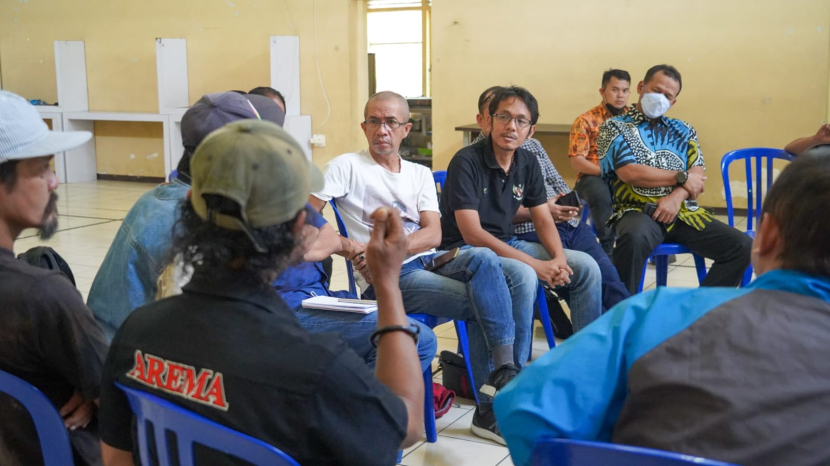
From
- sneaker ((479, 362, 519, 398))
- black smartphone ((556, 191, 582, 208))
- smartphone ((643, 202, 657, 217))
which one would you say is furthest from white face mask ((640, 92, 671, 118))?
sneaker ((479, 362, 519, 398))

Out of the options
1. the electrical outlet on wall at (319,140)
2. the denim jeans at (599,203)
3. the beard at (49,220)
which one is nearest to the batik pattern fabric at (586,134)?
the denim jeans at (599,203)

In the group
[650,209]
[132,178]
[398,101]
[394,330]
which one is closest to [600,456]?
[394,330]

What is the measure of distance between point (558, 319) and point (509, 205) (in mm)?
753

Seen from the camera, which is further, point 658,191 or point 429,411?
point 658,191

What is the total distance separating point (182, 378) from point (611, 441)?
575 mm

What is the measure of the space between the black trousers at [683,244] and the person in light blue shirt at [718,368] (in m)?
2.33

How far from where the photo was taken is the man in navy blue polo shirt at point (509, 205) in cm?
288

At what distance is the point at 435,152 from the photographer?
7.80 metres

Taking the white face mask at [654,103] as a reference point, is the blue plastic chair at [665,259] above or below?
below

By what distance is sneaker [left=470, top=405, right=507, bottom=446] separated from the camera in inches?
96.3

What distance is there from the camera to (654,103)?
358cm

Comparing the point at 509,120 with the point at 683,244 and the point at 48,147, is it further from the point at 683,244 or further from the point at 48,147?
the point at 48,147

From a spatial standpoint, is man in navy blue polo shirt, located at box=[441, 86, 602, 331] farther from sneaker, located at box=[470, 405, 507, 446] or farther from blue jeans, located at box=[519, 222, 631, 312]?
sneaker, located at box=[470, 405, 507, 446]

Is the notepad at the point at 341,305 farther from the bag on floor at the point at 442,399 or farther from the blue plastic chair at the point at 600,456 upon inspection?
the blue plastic chair at the point at 600,456
